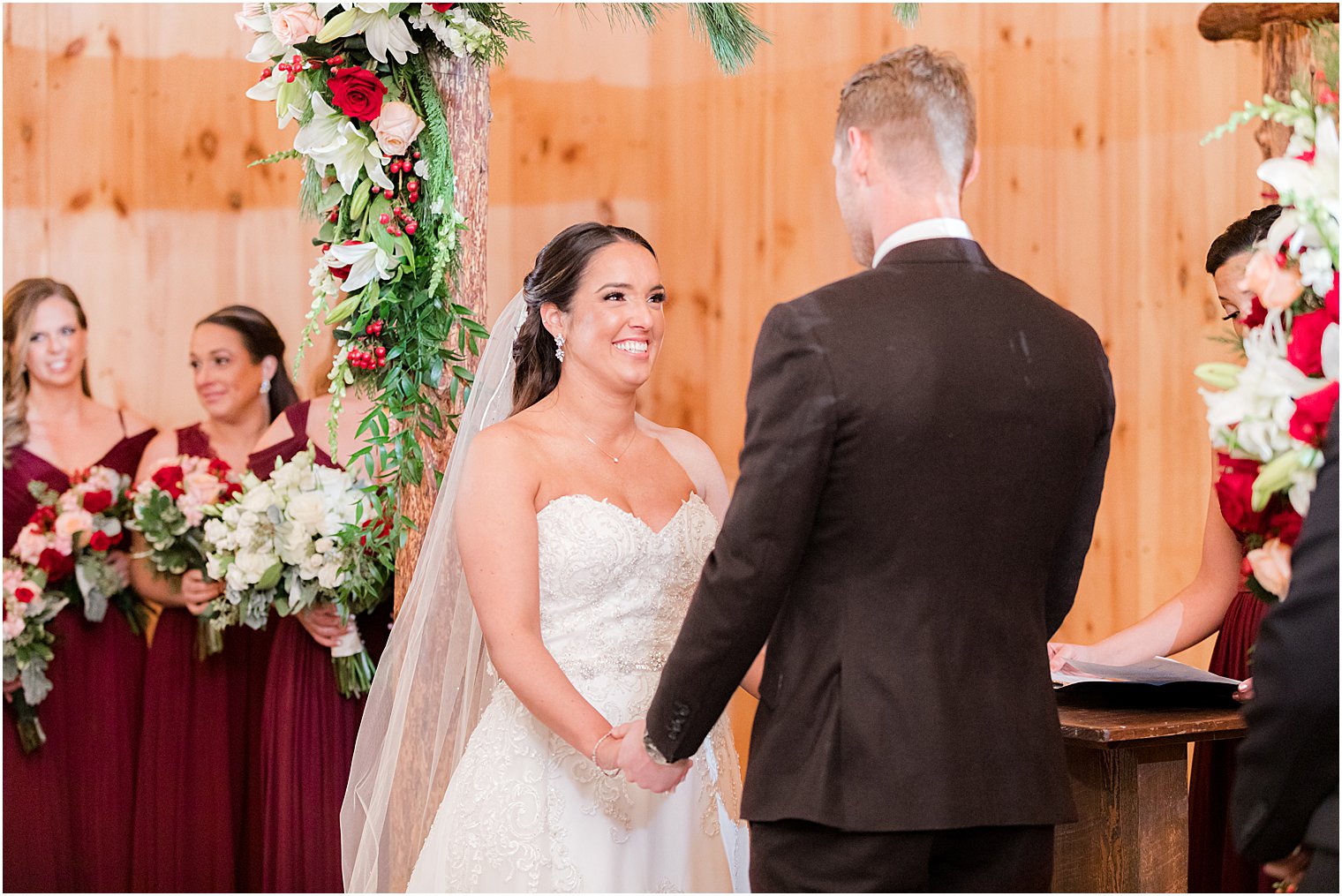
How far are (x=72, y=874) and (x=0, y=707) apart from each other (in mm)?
559

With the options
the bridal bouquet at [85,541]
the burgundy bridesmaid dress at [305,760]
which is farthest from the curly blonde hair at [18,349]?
the burgundy bridesmaid dress at [305,760]

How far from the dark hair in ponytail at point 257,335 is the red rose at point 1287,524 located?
3.41 meters

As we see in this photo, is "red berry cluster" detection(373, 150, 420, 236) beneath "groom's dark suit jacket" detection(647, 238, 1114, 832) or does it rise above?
above

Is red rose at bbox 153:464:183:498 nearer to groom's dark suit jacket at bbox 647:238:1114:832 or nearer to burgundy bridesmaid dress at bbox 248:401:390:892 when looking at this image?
burgundy bridesmaid dress at bbox 248:401:390:892

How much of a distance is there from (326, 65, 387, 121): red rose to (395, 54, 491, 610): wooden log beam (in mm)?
170

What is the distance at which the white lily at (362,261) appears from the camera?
2750 millimetres

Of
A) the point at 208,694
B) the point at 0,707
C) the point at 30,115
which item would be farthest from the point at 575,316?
the point at 30,115

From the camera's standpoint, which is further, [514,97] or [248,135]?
[514,97]

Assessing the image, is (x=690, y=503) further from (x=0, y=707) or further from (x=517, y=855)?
(x=0, y=707)

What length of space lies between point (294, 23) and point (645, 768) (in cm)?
165

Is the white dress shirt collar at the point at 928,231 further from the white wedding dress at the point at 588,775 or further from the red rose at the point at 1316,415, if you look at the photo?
the white wedding dress at the point at 588,775

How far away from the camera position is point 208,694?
157 inches

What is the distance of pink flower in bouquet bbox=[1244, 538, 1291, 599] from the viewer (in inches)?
63.2

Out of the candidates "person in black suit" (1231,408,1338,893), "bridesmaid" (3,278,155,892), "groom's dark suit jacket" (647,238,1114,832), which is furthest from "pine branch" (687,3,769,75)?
"bridesmaid" (3,278,155,892)
